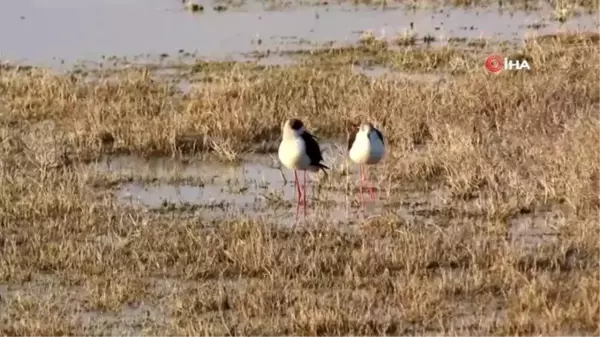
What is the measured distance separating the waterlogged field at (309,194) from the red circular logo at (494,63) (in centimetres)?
21

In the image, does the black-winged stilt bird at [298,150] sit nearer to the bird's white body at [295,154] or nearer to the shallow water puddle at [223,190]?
the bird's white body at [295,154]

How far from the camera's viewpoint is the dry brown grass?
677cm

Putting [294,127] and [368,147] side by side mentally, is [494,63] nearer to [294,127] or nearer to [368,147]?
[368,147]

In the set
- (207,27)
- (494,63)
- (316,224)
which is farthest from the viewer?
(207,27)

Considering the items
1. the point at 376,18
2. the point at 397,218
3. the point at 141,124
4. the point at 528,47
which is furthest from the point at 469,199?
the point at 376,18

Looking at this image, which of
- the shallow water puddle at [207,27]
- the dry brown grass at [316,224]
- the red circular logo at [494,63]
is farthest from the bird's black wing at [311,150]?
the shallow water puddle at [207,27]

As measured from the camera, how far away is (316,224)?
27.4 ft

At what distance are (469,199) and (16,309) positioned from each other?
3582 millimetres

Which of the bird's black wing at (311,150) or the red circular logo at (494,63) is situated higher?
the red circular logo at (494,63)

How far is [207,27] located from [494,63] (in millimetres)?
5618

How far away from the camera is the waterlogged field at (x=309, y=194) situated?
6.84m

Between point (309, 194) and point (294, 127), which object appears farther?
point (309, 194)

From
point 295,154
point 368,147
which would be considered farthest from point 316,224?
point 368,147

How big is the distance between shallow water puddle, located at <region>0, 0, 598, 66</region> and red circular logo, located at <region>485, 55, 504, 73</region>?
1983 millimetres
